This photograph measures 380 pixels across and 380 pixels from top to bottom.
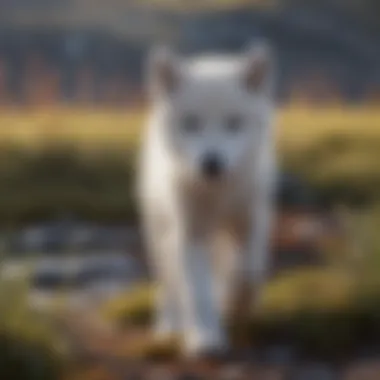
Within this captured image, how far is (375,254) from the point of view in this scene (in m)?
1.55

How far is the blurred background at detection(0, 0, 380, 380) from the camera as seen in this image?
1508 mm

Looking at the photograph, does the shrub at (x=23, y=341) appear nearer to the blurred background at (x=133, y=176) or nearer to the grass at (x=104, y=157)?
the blurred background at (x=133, y=176)

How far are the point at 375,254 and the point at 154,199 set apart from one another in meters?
0.35

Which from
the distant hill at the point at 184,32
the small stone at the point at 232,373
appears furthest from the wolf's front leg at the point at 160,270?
the distant hill at the point at 184,32

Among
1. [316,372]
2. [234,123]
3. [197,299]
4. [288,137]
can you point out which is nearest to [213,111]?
[234,123]

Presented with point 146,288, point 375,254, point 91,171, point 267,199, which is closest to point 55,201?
point 91,171

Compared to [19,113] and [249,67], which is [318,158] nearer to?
[249,67]

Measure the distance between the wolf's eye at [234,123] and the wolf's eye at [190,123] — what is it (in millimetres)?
42

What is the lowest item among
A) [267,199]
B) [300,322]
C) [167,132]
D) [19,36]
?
[300,322]

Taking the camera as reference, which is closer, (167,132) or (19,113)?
(167,132)

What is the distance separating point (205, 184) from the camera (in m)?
1.52

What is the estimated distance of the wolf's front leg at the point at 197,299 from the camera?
1.52m

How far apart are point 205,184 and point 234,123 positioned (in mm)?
106

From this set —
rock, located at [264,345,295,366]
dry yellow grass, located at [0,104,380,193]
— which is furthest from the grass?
rock, located at [264,345,295,366]
